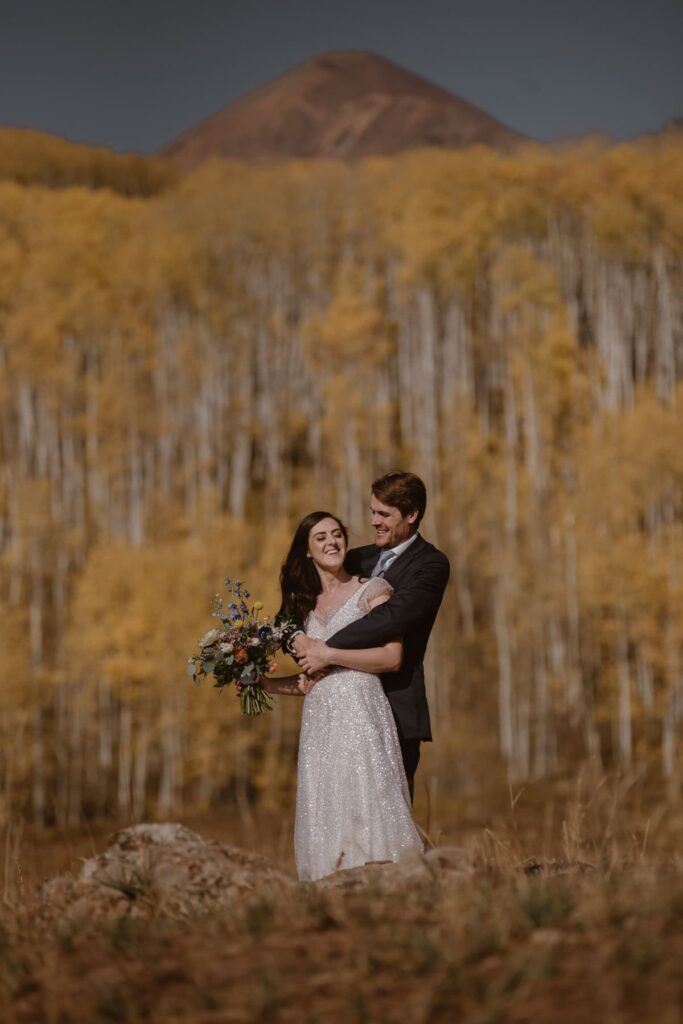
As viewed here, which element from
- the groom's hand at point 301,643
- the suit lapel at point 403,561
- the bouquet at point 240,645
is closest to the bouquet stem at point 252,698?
the bouquet at point 240,645

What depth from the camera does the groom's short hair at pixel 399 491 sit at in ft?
16.3

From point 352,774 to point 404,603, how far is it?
69 centimetres

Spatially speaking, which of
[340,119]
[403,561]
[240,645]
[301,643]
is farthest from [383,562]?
[340,119]

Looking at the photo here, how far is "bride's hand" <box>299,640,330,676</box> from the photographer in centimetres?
485

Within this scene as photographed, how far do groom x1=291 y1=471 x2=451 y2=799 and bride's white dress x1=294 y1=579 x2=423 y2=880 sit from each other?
0.09m

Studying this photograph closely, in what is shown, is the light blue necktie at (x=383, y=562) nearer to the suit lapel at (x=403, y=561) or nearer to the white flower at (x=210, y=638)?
the suit lapel at (x=403, y=561)

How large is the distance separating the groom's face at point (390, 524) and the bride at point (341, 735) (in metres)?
0.14

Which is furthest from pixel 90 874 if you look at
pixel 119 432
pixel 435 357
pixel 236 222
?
pixel 236 222

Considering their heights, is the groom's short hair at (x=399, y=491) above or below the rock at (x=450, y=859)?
above

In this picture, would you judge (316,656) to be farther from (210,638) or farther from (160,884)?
(160,884)

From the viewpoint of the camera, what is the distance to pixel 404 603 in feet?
15.9

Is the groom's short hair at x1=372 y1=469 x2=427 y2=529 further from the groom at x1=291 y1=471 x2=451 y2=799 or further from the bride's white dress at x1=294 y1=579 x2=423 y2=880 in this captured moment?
the bride's white dress at x1=294 y1=579 x2=423 y2=880

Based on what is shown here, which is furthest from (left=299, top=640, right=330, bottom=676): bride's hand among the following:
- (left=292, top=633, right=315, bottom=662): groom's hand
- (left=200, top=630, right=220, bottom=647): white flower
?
(left=200, top=630, right=220, bottom=647): white flower

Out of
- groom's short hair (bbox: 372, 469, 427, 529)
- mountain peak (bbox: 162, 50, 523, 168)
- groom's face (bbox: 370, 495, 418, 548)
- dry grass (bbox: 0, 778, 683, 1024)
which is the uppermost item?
mountain peak (bbox: 162, 50, 523, 168)
